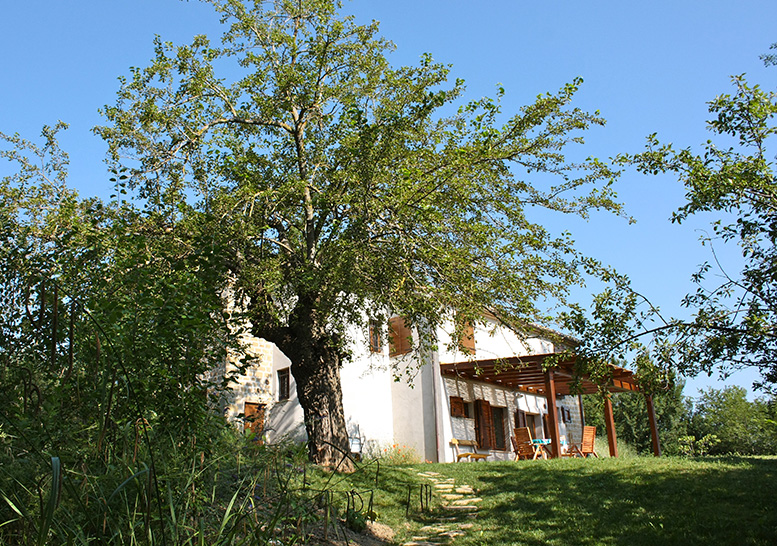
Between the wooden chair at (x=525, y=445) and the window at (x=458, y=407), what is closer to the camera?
the wooden chair at (x=525, y=445)

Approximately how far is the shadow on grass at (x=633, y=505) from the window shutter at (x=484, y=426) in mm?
7356

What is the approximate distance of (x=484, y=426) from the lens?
18500mm

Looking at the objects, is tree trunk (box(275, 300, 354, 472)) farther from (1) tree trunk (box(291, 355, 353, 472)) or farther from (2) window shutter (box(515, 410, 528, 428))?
(2) window shutter (box(515, 410, 528, 428))

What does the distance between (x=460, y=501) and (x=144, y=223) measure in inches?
263

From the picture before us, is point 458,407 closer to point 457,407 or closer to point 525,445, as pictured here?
point 457,407

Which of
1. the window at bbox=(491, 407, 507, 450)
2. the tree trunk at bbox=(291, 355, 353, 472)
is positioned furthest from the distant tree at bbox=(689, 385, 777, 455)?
the tree trunk at bbox=(291, 355, 353, 472)

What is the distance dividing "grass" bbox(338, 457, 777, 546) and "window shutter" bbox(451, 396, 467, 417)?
Result: 5.99 m

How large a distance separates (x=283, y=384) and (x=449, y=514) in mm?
10994

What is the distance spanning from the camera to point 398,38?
11.8 m

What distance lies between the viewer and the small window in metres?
18.2

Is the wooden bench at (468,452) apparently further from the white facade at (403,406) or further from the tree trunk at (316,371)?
the tree trunk at (316,371)

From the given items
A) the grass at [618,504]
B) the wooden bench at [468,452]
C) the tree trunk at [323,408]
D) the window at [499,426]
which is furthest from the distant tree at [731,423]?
the tree trunk at [323,408]

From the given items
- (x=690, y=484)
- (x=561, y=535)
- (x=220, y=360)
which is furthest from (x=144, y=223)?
(x=690, y=484)

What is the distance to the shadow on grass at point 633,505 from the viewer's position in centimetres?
629
